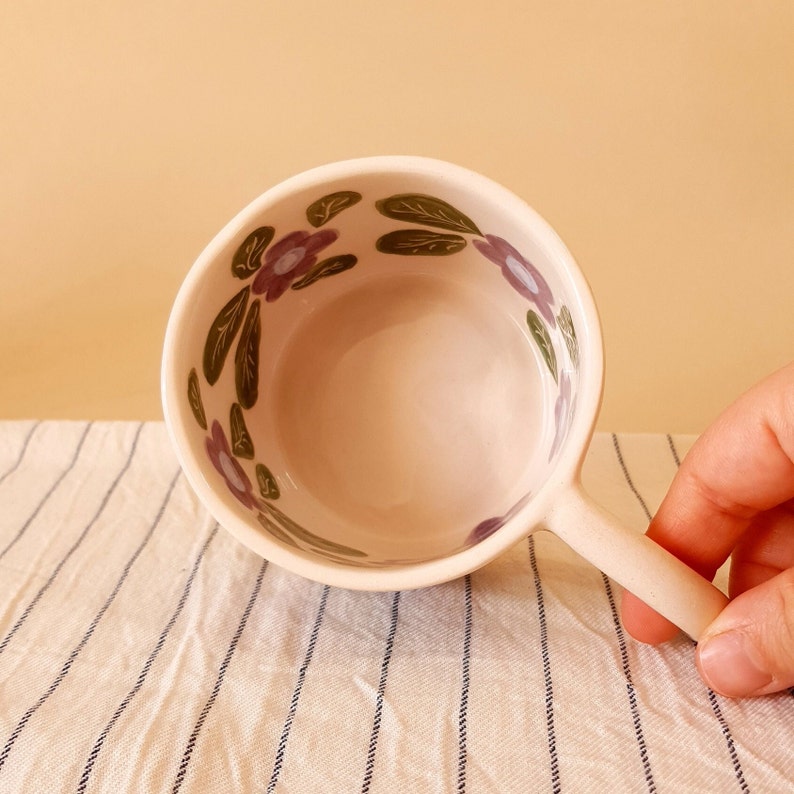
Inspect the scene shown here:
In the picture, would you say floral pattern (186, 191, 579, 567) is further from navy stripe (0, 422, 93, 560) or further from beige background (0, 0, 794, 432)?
beige background (0, 0, 794, 432)

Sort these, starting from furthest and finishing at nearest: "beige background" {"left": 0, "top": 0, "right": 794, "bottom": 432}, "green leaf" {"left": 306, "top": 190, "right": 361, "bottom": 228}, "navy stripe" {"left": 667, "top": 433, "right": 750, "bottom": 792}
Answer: "beige background" {"left": 0, "top": 0, "right": 794, "bottom": 432} → "green leaf" {"left": 306, "top": 190, "right": 361, "bottom": 228} → "navy stripe" {"left": 667, "top": 433, "right": 750, "bottom": 792}

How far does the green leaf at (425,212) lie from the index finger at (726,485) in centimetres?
18

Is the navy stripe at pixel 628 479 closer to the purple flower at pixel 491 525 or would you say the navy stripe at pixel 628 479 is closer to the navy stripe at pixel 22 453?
the purple flower at pixel 491 525

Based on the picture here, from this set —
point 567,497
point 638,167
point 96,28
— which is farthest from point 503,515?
point 96,28

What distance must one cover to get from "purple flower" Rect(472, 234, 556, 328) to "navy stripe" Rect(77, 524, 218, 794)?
0.25m

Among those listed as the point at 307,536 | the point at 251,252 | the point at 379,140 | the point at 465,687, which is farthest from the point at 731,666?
the point at 379,140

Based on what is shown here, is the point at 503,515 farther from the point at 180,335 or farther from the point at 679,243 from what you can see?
the point at 679,243

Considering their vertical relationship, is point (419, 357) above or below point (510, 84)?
below

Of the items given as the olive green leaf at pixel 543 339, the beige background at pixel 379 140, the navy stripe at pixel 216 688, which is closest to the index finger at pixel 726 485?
the olive green leaf at pixel 543 339

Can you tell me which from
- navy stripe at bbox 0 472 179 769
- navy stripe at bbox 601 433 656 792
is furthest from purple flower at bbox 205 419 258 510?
navy stripe at bbox 601 433 656 792

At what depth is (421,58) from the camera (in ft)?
2.62

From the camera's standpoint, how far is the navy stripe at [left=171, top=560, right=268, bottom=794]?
395mm

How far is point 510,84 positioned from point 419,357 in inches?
14.5

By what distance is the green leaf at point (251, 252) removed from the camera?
47 centimetres
